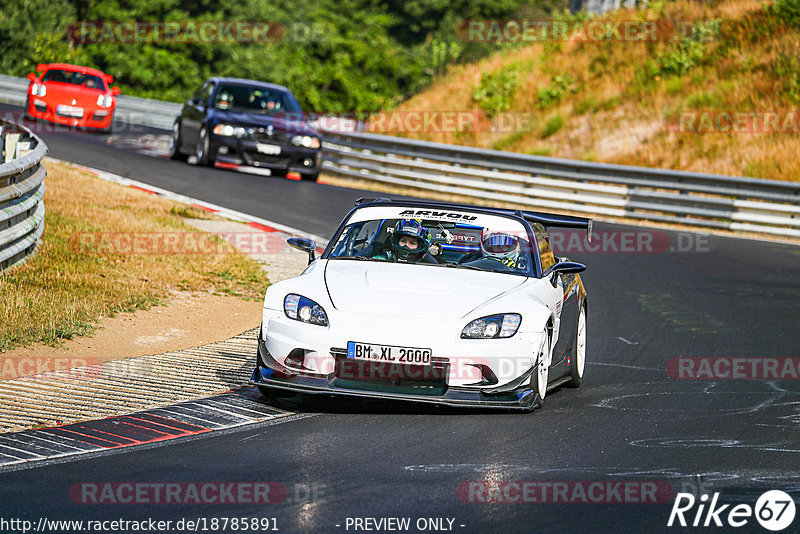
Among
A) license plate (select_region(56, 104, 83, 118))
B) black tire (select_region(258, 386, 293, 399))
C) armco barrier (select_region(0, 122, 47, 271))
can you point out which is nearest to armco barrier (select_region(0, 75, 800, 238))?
license plate (select_region(56, 104, 83, 118))

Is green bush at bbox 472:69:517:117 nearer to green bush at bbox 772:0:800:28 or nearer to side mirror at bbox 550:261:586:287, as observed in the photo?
green bush at bbox 772:0:800:28

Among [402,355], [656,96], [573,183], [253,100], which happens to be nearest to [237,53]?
[656,96]

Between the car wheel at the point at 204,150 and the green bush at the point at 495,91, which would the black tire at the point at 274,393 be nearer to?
the car wheel at the point at 204,150

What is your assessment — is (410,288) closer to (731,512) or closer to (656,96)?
(731,512)

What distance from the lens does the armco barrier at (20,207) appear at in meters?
11.1

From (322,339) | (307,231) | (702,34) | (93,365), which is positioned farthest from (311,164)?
(322,339)

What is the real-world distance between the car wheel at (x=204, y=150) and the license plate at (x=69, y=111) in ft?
25.1

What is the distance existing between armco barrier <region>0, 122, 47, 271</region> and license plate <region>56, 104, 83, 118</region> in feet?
54.7

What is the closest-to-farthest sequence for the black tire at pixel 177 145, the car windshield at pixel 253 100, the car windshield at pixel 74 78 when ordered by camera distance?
the car windshield at pixel 253 100
the black tire at pixel 177 145
the car windshield at pixel 74 78

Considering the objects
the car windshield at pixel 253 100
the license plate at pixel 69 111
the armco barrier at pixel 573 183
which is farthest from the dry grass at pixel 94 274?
the license plate at pixel 69 111

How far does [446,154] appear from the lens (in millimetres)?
23953

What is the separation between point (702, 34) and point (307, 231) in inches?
655

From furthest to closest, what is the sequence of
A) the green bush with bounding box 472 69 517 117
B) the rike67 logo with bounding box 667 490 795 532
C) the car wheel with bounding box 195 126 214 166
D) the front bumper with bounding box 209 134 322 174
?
the green bush with bounding box 472 69 517 117 → the car wheel with bounding box 195 126 214 166 → the front bumper with bounding box 209 134 322 174 → the rike67 logo with bounding box 667 490 795 532

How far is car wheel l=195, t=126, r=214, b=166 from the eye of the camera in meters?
22.6
